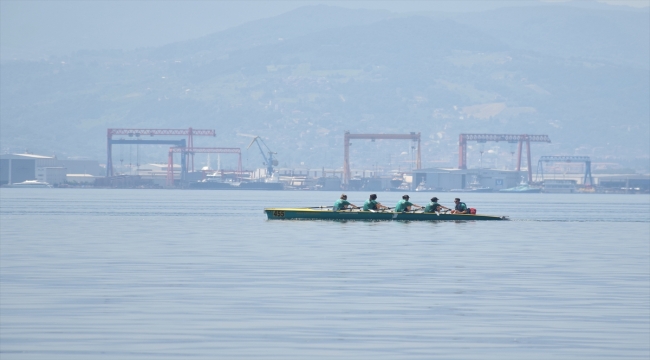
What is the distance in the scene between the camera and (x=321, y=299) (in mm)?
23594

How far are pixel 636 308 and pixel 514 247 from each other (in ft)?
62.4

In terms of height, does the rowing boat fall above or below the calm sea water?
above

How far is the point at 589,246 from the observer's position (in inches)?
1700

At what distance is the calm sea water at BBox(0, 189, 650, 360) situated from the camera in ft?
58.9

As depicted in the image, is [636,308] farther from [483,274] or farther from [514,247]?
[514,247]

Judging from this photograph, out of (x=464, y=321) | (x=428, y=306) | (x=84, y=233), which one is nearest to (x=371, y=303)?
(x=428, y=306)

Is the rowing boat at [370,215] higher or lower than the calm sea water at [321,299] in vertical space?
higher

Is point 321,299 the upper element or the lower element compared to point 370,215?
lower

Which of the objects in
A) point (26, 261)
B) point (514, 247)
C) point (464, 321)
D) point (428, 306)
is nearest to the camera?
point (464, 321)

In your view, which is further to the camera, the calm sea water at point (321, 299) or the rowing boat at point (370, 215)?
the rowing boat at point (370, 215)

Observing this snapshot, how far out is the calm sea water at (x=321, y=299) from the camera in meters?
17.9

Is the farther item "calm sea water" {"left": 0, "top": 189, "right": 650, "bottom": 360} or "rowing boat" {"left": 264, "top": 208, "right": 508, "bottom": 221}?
"rowing boat" {"left": 264, "top": 208, "right": 508, "bottom": 221}

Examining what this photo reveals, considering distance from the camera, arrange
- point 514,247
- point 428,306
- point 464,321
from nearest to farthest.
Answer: point 464,321 < point 428,306 < point 514,247

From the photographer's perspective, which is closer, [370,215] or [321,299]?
[321,299]
